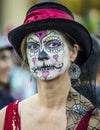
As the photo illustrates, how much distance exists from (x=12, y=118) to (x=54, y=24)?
966 millimetres

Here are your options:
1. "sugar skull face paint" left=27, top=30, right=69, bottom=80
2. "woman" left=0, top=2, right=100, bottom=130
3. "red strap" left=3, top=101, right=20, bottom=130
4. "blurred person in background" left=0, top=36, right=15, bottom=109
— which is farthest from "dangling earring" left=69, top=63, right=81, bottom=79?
"blurred person in background" left=0, top=36, right=15, bottom=109

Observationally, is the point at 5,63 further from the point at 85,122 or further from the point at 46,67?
the point at 85,122

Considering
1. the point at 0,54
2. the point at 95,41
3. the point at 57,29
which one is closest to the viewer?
the point at 57,29

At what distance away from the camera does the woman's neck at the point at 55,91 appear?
6902mm

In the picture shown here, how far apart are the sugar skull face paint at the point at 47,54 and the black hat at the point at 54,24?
0.08m

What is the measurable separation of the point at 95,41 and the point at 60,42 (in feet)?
4.47

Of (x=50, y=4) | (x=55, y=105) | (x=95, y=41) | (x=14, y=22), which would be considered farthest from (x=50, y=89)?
(x=14, y=22)

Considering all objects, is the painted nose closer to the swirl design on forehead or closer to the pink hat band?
the swirl design on forehead

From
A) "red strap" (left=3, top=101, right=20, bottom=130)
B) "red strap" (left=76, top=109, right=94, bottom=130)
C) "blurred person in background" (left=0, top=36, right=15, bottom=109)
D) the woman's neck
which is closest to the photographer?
"red strap" (left=76, top=109, right=94, bottom=130)

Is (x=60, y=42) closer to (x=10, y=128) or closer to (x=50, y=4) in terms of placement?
(x=50, y=4)

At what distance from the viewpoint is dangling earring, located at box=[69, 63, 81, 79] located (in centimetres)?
705

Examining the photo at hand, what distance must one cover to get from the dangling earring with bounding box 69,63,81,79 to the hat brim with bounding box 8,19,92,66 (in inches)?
2.5

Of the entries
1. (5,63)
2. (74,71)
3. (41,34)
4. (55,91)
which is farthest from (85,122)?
(5,63)

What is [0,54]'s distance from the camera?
11312 millimetres
